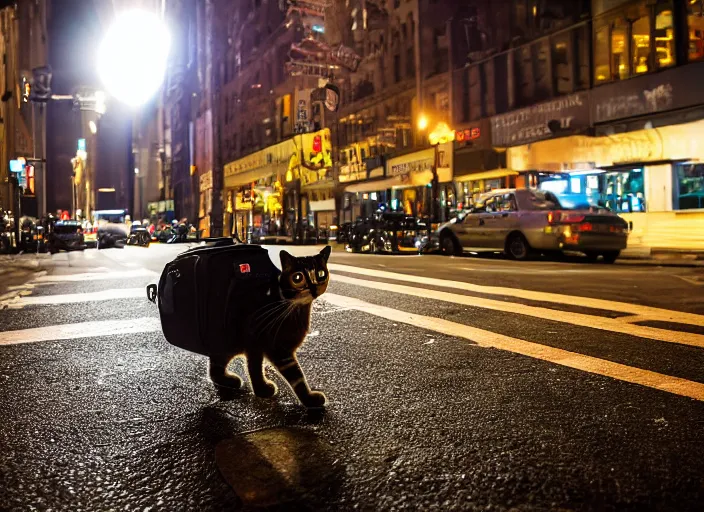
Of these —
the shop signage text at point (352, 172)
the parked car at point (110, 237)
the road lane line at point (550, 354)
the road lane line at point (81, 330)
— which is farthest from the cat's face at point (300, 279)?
the shop signage text at point (352, 172)

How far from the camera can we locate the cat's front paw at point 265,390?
3527mm

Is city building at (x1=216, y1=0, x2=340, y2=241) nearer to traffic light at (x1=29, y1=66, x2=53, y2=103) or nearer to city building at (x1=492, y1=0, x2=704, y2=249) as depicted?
traffic light at (x1=29, y1=66, x2=53, y2=103)

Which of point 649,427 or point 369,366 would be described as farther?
point 369,366

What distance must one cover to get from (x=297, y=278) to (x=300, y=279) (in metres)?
0.02

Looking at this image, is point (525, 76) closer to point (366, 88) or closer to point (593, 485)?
point (366, 88)

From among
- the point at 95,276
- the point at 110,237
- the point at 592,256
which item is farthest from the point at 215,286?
the point at 110,237

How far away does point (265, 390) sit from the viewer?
3545 millimetres

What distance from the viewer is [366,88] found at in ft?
128

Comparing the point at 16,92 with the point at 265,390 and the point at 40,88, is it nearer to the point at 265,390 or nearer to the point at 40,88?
the point at 40,88

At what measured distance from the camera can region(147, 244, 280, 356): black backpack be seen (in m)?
3.14

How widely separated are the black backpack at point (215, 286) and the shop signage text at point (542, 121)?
21.9 metres

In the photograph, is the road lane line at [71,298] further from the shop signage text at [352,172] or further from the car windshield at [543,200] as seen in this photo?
the shop signage text at [352,172]

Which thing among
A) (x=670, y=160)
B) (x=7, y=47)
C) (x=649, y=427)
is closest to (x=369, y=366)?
(x=649, y=427)

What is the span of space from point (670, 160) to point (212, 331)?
20.1 meters
